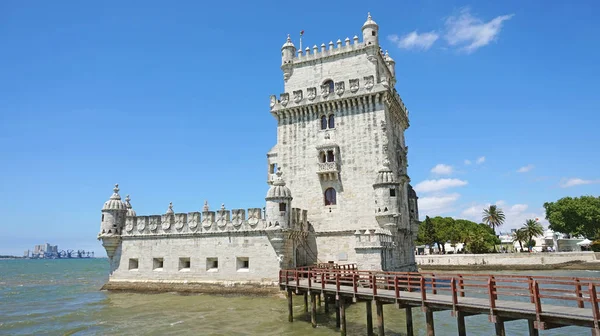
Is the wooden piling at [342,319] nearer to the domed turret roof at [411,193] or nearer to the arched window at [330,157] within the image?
the arched window at [330,157]

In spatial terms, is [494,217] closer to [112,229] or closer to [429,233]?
[429,233]

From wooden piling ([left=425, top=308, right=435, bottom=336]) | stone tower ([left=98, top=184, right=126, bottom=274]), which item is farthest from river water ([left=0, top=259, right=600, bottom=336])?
wooden piling ([left=425, top=308, right=435, bottom=336])

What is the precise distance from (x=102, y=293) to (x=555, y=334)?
1366 inches

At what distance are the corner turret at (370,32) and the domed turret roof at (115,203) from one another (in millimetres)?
25959

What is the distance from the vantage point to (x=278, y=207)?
30.7m

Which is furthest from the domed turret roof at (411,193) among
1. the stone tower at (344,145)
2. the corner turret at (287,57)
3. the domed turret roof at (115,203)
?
the domed turret roof at (115,203)

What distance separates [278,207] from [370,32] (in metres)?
17.4

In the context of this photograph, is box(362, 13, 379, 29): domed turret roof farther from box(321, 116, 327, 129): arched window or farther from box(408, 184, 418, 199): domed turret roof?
box(408, 184, 418, 199): domed turret roof

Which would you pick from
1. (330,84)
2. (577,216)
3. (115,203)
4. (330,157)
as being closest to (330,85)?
(330,84)

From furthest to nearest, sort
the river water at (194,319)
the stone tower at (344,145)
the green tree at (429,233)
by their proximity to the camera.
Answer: the green tree at (429,233), the stone tower at (344,145), the river water at (194,319)

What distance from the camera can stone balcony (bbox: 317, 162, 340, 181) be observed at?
112ft

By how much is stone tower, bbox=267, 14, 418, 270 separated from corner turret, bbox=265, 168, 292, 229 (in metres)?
4.53

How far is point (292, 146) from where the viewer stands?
120ft

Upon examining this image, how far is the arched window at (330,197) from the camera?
34625 mm
